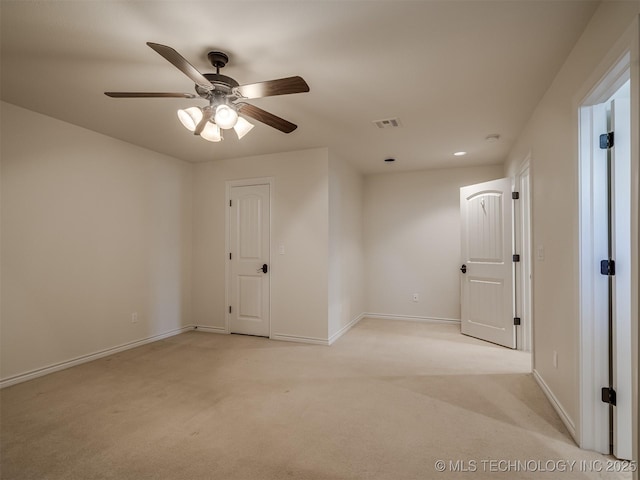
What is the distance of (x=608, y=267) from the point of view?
178cm

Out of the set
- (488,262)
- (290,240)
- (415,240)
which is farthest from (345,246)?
(488,262)

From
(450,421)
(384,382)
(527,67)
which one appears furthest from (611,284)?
(384,382)

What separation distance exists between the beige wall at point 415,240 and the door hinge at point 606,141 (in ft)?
10.4

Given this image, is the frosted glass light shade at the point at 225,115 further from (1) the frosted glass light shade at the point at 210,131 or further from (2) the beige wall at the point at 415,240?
(2) the beige wall at the point at 415,240

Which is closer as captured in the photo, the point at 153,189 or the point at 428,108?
the point at 428,108

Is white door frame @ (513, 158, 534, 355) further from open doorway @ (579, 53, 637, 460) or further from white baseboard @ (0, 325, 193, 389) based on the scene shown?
white baseboard @ (0, 325, 193, 389)

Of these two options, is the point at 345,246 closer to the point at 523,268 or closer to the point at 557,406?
the point at 523,268

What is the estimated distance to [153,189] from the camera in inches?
162

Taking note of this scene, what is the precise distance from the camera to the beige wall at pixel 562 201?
5.50ft

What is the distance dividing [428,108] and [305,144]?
155 cm

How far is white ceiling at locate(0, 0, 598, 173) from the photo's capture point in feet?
5.51

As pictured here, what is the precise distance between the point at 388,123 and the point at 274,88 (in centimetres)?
167

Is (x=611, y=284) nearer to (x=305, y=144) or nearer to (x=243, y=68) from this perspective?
(x=243, y=68)

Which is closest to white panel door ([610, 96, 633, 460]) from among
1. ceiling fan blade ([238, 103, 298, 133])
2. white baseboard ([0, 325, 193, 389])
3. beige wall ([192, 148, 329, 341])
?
ceiling fan blade ([238, 103, 298, 133])
